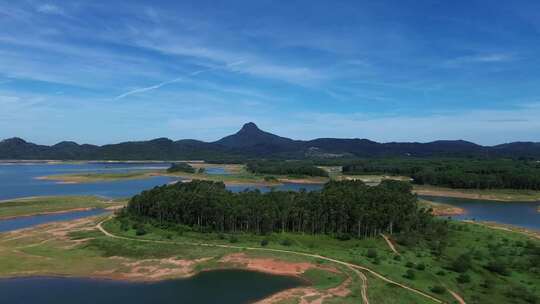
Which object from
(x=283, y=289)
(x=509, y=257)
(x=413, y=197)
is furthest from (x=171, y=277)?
(x=413, y=197)

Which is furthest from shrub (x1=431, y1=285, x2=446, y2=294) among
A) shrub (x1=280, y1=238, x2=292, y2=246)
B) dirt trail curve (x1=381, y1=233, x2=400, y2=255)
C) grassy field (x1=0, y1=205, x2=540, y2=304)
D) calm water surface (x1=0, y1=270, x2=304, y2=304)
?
shrub (x1=280, y1=238, x2=292, y2=246)

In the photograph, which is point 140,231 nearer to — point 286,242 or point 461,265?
point 286,242

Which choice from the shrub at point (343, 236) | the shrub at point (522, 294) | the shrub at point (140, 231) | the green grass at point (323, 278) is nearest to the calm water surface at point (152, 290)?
the green grass at point (323, 278)

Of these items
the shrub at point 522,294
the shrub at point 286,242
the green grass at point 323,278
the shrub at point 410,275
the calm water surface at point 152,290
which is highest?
the shrub at point 286,242

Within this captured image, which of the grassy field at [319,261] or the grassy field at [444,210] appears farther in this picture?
the grassy field at [444,210]

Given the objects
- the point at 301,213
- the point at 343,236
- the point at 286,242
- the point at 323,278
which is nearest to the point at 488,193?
the point at 343,236

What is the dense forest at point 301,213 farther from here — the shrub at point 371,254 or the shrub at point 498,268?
the shrub at point 498,268
